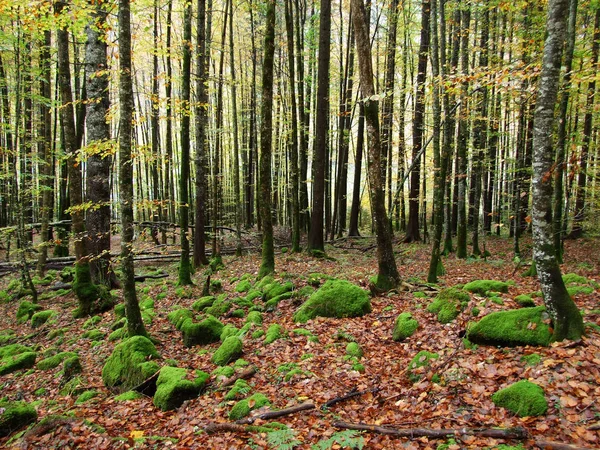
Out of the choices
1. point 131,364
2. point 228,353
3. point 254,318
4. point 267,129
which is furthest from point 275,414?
point 267,129

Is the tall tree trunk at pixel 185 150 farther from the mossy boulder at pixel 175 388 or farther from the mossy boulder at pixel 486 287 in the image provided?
Answer: the mossy boulder at pixel 486 287

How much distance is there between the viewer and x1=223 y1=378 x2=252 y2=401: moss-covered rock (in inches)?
209

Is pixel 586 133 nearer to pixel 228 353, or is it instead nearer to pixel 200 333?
pixel 228 353

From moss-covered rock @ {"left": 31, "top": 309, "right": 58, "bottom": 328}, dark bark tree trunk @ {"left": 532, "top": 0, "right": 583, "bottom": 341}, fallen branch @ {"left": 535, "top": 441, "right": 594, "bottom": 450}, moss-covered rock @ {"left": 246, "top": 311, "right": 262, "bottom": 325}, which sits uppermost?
dark bark tree trunk @ {"left": 532, "top": 0, "right": 583, "bottom": 341}

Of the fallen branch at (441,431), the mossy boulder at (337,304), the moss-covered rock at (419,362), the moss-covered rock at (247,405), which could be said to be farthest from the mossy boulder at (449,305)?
the moss-covered rock at (247,405)

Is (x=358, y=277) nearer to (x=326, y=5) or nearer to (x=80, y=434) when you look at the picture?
(x=80, y=434)

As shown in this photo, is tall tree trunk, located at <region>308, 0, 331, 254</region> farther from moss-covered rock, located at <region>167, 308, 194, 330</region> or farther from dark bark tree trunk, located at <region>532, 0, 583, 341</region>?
dark bark tree trunk, located at <region>532, 0, 583, 341</region>

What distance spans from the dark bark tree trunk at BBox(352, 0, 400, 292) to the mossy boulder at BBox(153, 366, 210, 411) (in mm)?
4753

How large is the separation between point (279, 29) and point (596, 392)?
20744 millimetres

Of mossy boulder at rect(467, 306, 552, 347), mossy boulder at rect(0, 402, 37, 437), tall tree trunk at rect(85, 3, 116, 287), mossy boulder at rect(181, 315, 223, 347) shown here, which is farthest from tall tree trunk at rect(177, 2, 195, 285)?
mossy boulder at rect(467, 306, 552, 347)

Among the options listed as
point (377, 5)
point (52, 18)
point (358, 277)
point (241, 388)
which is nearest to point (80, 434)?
point (241, 388)

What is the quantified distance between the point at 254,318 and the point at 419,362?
4050 mm

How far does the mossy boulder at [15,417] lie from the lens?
5.09 meters

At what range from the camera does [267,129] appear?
10617 mm
